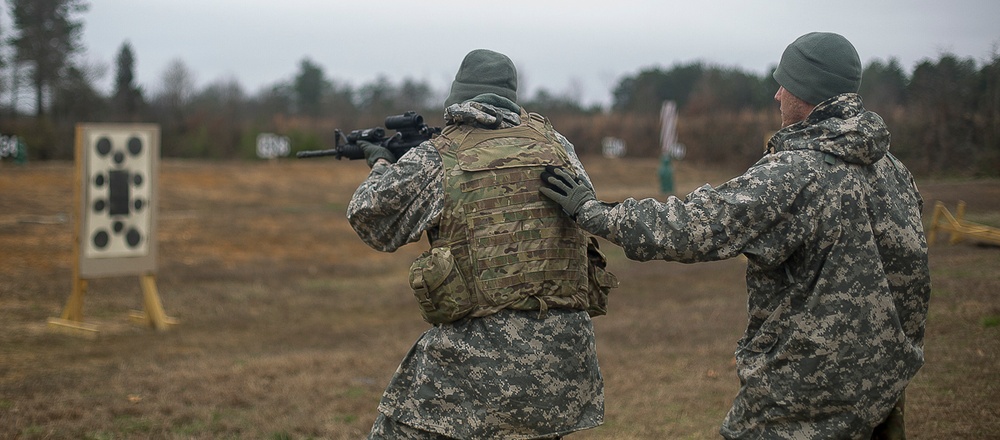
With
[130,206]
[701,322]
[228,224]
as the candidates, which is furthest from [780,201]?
[228,224]

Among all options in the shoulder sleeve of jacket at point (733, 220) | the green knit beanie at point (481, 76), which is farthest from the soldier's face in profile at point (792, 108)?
the green knit beanie at point (481, 76)

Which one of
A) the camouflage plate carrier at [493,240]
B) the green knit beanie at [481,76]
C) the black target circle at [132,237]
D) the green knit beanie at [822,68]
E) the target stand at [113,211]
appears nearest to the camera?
the green knit beanie at [822,68]

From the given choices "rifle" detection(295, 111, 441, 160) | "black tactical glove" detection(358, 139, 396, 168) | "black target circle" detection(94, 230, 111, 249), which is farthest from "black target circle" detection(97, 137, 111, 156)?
"black tactical glove" detection(358, 139, 396, 168)

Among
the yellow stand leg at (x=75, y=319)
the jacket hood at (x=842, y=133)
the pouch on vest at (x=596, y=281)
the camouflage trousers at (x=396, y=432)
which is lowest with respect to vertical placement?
the yellow stand leg at (x=75, y=319)

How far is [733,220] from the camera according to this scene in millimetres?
3168

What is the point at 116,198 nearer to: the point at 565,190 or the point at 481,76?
the point at 481,76

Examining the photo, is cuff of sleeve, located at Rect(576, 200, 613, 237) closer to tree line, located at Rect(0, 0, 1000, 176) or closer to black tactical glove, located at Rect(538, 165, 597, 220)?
black tactical glove, located at Rect(538, 165, 597, 220)

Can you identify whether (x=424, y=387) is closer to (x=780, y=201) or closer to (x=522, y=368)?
(x=522, y=368)

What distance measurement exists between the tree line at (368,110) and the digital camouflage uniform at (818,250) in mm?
10236

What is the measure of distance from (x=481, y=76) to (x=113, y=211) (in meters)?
8.45

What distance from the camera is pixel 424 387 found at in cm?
360

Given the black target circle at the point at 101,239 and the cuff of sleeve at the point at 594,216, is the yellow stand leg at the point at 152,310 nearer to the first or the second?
the black target circle at the point at 101,239

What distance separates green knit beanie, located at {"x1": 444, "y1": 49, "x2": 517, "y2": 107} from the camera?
148 inches

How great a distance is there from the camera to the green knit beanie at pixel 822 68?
329cm
